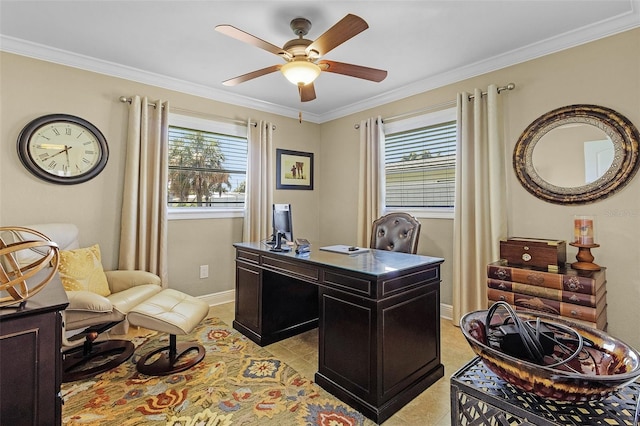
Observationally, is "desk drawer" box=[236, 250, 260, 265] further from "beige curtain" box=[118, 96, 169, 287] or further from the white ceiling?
the white ceiling

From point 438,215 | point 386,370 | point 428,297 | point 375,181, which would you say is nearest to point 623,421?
point 386,370

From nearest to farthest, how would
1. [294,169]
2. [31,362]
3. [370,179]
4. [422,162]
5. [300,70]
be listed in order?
1. [31,362]
2. [300,70]
3. [422,162]
4. [370,179]
5. [294,169]

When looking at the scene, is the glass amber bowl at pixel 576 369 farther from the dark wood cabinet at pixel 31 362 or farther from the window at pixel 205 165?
the window at pixel 205 165

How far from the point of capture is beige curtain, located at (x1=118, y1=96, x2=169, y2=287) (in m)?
3.09

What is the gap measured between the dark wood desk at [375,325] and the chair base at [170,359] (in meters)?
0.93

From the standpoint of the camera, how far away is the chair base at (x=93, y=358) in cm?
216

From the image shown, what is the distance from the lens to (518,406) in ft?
2.51

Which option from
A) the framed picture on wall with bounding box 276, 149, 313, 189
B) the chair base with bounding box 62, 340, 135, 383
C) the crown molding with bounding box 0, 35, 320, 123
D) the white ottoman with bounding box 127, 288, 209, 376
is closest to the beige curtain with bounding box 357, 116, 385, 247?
the framed picture on wall with bounding box 276, 149, 313, 189

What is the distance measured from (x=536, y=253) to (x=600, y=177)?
77 cm

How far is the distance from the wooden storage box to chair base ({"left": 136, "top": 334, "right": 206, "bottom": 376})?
2.55 m

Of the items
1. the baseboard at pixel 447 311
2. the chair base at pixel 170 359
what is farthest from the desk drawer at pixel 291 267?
the baseboard at pixel 447 311

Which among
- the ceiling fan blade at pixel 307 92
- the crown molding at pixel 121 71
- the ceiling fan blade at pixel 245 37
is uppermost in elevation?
the crown molding at pixel 121 71

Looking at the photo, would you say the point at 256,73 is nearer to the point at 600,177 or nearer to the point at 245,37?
the point at 245,37

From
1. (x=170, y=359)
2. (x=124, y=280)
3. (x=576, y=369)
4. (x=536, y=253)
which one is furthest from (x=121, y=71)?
(x=536, y=253)
